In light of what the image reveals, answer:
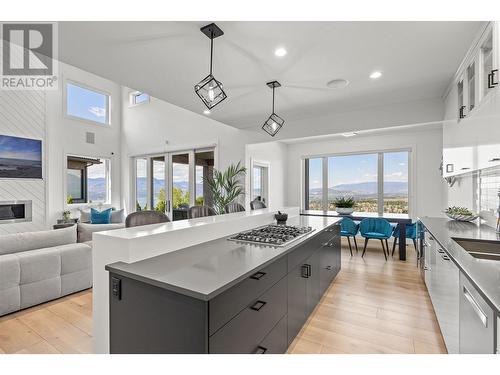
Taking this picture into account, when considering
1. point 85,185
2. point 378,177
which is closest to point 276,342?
point 378,177

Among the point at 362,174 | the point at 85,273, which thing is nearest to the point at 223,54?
the point at 85,273

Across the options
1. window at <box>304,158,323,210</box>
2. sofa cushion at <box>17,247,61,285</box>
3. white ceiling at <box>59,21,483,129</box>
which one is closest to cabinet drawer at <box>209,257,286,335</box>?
white ceiling at <box>59,21,483,129</box>

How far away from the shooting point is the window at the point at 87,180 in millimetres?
6375

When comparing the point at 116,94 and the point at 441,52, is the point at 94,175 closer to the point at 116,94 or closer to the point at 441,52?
the point at 116,94

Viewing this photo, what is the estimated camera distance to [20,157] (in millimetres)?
5383

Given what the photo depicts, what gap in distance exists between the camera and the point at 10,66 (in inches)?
219

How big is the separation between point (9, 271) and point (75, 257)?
590mm

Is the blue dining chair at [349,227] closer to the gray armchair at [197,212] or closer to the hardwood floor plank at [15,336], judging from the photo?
the gray armchair at [197,212]

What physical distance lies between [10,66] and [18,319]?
5.95m

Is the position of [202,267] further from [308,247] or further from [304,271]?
[308,247]

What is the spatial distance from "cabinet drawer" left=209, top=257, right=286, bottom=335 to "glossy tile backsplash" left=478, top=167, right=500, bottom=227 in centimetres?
240

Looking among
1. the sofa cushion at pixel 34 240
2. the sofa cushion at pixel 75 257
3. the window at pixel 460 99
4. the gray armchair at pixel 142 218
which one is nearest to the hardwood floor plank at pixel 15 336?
the sofa cushion at pixel 75 257

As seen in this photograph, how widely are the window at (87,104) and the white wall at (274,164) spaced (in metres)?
4.69

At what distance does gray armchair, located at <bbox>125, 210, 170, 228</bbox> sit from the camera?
2.41 meters
